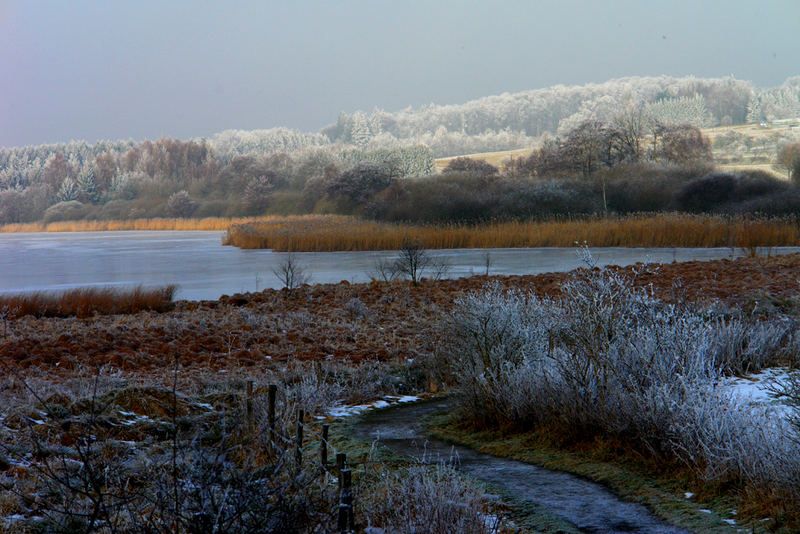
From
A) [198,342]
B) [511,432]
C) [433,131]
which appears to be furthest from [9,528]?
[433,131]

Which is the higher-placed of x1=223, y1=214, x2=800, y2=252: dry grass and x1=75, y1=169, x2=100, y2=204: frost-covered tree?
x1=75, y1=169, x2=100, y2=204: frost-covered tree

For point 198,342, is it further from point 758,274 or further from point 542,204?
point 542,204

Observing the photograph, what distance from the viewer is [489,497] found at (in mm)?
3721

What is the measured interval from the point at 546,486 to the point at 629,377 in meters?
1.06

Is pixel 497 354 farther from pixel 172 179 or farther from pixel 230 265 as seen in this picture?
pixel 172 179

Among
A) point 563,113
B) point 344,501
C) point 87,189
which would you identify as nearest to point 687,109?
point 563,113

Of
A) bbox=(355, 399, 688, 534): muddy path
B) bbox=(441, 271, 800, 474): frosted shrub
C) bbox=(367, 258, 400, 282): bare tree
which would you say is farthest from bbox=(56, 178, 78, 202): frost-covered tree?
bbox=(355, 399, 688, 534): muddy path

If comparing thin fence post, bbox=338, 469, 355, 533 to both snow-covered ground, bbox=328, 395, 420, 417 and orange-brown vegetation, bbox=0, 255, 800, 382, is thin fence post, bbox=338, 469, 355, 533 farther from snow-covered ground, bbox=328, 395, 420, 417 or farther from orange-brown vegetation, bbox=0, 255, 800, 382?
orange-brown vegetation, bbox=0, 255, 800, 382

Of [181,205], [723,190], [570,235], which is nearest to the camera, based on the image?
[570,235]

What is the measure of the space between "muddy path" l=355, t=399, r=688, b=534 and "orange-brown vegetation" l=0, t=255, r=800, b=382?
2.39 m

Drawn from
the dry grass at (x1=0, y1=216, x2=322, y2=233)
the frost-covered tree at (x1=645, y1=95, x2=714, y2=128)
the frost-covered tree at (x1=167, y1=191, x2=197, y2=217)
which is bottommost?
the dry grass at (x1=0, y1=216, x2=322, y2=233)

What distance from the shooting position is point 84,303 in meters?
13.4

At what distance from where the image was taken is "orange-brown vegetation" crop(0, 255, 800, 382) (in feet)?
26.6

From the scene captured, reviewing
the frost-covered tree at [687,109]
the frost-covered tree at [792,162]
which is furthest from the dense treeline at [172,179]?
the frost-covered tree at [687,109]
